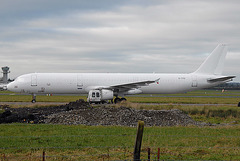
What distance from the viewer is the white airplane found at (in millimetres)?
35125

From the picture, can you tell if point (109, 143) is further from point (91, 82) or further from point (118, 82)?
point (118, 82)

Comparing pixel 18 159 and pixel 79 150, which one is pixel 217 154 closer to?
pixel 79 150

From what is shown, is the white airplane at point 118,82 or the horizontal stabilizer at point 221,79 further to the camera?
the horizontal stabilizer at point 221,79

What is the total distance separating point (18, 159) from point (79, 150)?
95.8 inches

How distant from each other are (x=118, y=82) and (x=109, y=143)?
24641 millimetres

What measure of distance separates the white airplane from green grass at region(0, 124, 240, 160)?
1755cm

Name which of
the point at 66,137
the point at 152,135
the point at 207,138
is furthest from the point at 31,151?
the point at 207,138

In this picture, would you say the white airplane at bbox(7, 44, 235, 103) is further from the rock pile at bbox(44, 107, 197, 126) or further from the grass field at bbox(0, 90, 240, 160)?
the grass field at bbox(0, 90, 240, 160)

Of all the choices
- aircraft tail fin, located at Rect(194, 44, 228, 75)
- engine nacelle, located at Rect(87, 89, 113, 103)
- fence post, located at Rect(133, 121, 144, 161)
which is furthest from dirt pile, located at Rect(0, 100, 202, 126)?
aircraft tail fin, located at Rect(194, 44, 228, 75)

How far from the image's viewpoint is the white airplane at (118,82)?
3512 centimetres

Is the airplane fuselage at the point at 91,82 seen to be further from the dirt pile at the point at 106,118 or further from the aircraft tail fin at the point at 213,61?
the dirt pile at the point at 106,118

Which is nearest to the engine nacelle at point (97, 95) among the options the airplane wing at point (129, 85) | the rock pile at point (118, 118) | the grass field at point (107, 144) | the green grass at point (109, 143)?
the airplane wing at point (129, 85)

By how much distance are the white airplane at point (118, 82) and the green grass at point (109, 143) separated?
17.6m

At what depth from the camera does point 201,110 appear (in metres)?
27.2
